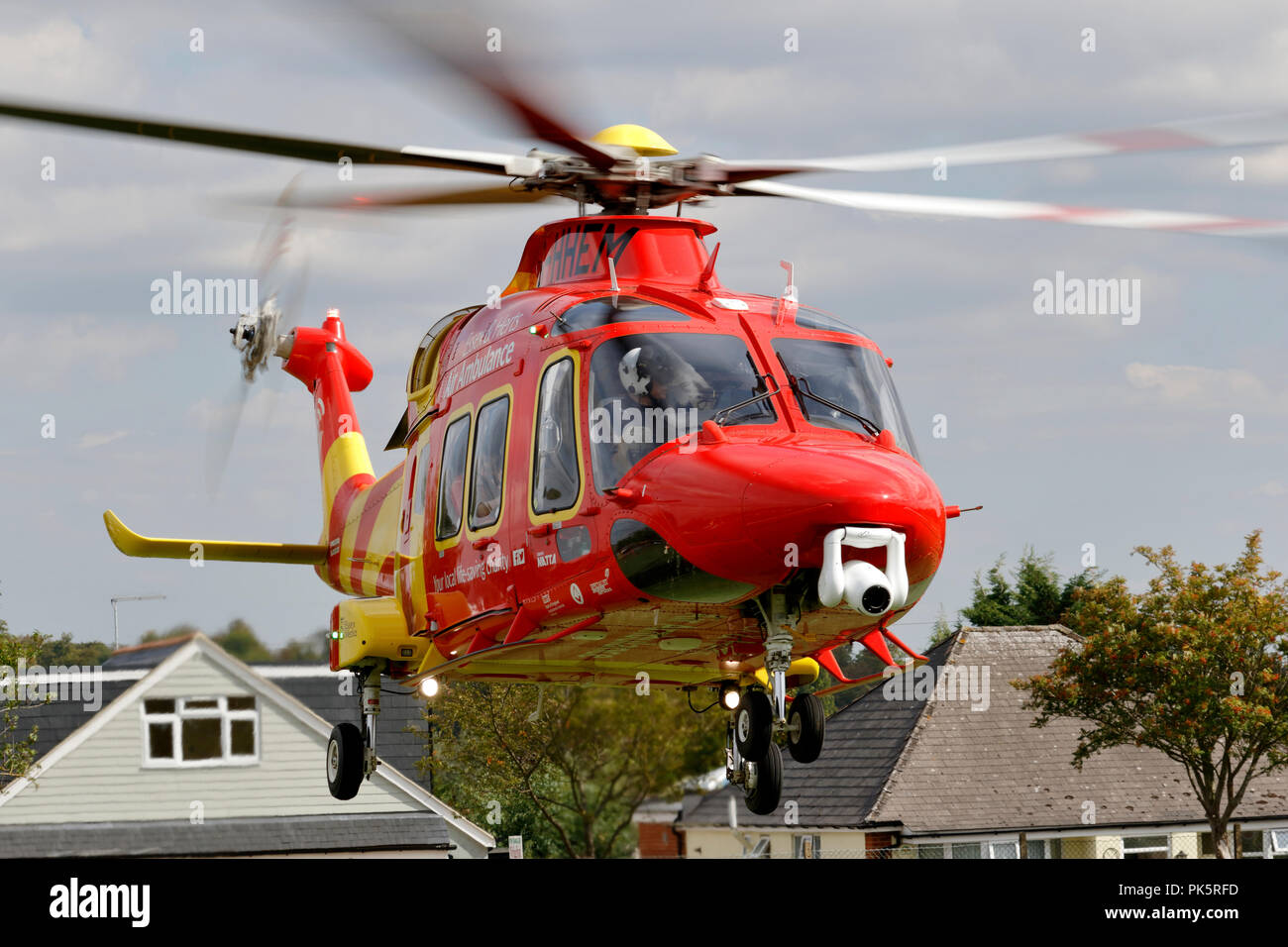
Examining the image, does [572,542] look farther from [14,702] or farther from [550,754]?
[14,702]

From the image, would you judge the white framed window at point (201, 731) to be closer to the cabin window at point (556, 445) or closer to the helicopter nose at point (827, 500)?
the cabin window at point (556, 445)

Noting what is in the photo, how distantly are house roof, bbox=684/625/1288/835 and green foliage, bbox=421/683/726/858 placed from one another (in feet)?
9.72

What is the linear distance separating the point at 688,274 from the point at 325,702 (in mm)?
21946

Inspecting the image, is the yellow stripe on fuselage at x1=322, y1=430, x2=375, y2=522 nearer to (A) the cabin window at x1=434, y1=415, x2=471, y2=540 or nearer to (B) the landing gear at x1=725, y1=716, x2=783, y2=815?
(A) the cabin window at x1=434, y1=415, x2=471, y2=540

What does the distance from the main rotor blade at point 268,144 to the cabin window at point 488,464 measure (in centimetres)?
201

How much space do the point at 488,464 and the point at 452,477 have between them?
84 cm

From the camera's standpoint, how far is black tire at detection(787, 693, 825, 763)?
13.5m

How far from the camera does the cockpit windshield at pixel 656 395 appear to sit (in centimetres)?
1155

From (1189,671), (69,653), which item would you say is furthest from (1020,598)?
(69,653)

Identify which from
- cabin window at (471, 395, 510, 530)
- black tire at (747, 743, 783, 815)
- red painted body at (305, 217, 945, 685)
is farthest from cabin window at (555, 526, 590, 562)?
black tire at (747, 743, 783, 815)

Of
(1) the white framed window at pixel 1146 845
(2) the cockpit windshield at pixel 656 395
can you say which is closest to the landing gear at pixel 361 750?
(2) the cockpit windshield at pixel 656 395
